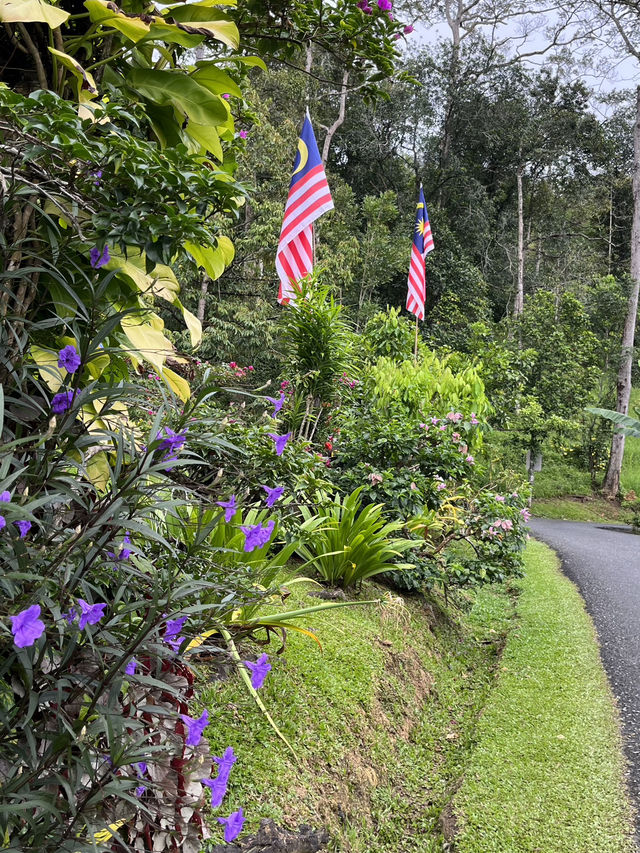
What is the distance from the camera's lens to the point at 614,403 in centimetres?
1684

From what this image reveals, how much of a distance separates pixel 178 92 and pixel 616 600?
5.55m

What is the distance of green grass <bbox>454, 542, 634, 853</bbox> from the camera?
2.39 metres

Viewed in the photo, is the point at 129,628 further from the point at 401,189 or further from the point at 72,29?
the point at 401,189

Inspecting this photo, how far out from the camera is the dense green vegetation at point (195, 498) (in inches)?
38.4

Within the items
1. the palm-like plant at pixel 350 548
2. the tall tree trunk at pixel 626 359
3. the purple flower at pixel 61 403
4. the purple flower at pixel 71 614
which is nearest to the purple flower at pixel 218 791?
the purple flower at pixel 71 614

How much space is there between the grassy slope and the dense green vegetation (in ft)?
0.04

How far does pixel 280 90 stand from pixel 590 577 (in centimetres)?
1394

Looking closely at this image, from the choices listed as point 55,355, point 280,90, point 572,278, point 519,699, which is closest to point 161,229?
point 55,355

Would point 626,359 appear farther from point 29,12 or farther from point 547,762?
point 29,12

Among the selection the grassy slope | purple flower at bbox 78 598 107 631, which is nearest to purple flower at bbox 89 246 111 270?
purple flower at bbox 78 598 107 631

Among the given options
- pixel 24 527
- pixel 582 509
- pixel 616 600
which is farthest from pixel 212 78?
pixel 582 509

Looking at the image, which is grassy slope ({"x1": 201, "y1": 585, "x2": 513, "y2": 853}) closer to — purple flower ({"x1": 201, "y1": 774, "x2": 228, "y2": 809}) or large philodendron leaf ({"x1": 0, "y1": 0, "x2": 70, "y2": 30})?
purple flower ({"x1": 201, "y1": 774, "x2": 228, "y2": 809})

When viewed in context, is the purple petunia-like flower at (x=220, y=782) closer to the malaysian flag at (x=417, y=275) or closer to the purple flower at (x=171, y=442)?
the purple flower at (x=171, y=442)

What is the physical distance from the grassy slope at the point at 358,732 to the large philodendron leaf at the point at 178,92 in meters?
1.72
